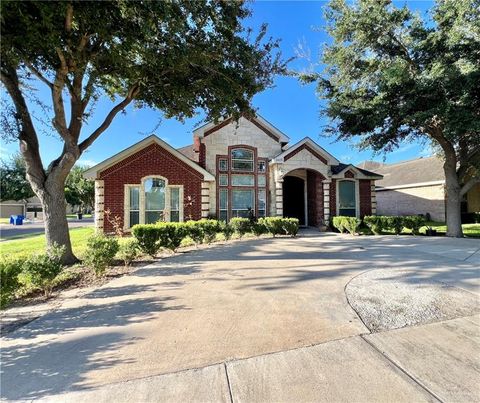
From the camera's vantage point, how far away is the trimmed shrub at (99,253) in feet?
20.6

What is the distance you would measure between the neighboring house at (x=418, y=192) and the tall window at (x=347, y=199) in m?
8.12

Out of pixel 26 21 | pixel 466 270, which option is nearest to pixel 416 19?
pixel 466 270

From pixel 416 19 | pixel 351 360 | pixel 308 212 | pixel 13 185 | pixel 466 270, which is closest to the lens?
pixel 351 360

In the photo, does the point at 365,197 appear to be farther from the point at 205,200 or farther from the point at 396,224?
the point at 205,200

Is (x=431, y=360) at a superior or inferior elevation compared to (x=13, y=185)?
inferior

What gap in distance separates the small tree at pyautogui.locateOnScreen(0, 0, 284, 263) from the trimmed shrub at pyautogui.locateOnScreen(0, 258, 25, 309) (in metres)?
2.79

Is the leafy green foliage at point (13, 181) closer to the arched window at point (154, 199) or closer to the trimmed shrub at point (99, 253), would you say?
the arched window at point (154, 199)

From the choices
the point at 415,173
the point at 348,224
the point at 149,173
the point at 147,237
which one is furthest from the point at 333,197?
the point at 415,173

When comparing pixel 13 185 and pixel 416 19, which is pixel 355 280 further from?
pixel 13 185

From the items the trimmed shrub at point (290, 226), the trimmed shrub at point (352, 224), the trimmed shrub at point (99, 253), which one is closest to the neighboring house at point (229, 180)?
the trimmed shrub at point (352, 224)

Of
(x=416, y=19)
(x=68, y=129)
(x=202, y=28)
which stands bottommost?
(x=68, y=129)

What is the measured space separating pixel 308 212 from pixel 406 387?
16147 millimetres

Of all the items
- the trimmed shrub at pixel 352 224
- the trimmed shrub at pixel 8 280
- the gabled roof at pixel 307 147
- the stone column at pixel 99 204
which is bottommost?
the trimmed shrub at pixel 8 280

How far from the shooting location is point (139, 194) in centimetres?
1412
